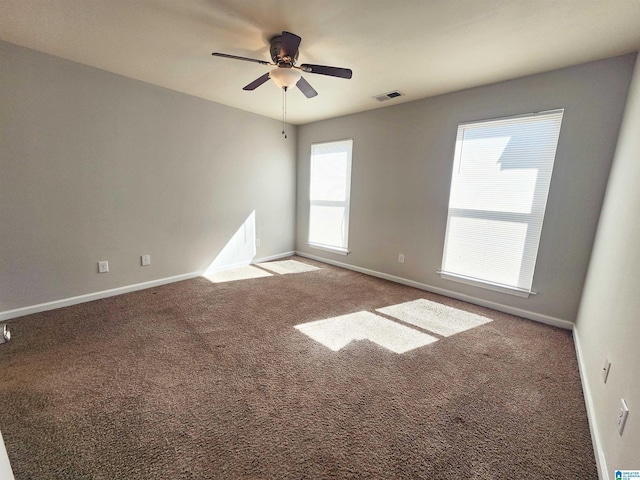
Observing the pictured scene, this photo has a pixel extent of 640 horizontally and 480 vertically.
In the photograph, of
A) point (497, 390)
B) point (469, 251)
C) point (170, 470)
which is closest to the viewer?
point (170, 470)

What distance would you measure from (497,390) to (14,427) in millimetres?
2780

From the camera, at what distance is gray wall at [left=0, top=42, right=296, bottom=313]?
7.84ft

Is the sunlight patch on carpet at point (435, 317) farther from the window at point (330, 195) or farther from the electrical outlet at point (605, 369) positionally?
the window at point (330, 195)

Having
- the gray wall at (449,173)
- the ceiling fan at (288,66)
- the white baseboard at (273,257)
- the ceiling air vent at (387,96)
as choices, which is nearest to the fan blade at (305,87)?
the ceiling fan at (288,66)

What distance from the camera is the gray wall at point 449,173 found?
2.31 m

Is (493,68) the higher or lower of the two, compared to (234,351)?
higher

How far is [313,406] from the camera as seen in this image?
1.56m

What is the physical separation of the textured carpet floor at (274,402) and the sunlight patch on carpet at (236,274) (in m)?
1.12

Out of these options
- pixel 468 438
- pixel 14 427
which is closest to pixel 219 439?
pixel 14 427

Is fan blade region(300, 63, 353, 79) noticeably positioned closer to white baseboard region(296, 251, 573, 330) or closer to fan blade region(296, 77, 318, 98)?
fan blade region(296, 77, 318, 98)

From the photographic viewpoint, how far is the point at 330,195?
14.8 ft

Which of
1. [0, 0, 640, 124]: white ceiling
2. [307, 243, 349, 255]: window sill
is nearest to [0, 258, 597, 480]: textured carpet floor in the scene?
[307, 243, 349, 255]: window sill

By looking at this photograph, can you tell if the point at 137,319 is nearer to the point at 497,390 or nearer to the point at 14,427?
the point at 14,427

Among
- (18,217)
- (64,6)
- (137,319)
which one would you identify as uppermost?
(64,6)
